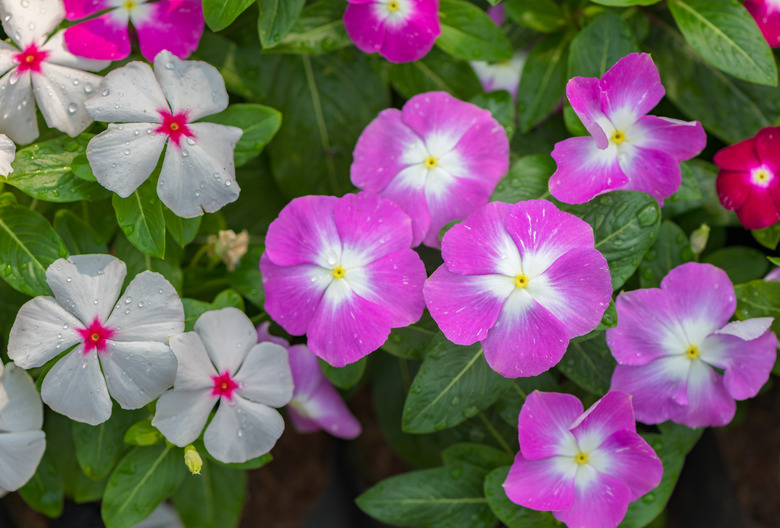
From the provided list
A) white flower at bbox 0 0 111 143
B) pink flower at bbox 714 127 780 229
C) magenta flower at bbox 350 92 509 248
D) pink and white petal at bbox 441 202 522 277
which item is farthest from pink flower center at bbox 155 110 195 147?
pink flower at bbox 714 127 780 229

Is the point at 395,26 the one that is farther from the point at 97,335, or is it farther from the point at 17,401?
the point at 17,401

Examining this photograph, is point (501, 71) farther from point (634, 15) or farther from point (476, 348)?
point (476, 348)

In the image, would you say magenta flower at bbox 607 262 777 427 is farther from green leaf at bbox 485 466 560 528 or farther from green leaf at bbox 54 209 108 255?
green leaf at bbox 54 209 108 255

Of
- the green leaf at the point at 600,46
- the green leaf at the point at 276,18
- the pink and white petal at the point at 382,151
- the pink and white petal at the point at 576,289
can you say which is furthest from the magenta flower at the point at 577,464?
the green leaf at the point at 276,18

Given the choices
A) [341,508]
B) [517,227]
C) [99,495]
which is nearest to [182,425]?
[99,495]

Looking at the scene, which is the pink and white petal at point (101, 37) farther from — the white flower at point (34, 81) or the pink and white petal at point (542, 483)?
the pink and white petal at point (542, 483)

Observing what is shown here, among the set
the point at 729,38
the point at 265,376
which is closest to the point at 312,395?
the point at 265,376
